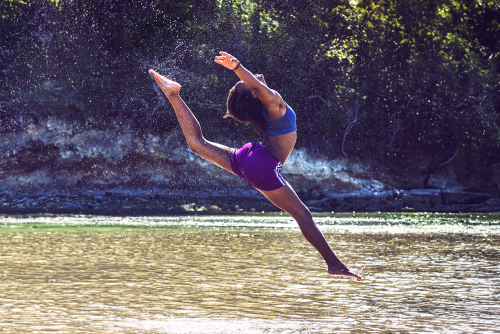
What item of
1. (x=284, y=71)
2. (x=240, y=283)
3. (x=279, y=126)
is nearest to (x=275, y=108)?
(x=279, y=126)

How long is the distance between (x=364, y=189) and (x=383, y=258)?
16194mm

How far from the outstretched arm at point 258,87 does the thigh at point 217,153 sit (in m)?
0.47

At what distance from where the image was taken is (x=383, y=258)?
32.3 ft

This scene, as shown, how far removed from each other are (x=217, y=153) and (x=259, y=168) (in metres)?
0.41

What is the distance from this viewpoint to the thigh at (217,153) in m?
5.29

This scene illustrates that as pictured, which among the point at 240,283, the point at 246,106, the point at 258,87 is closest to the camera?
the point at 258,87

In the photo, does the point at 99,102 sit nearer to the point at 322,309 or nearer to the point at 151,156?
the point at 151,156

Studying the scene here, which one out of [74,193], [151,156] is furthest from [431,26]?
[74,193]

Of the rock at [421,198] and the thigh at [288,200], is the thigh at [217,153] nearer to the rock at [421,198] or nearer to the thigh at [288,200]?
the thigh at [288,200]

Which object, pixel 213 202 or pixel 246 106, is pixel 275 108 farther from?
pixel 213 202

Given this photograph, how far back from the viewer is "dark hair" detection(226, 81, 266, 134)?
17.4 ft

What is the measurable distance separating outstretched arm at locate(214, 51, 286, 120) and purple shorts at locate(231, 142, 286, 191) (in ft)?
1.03

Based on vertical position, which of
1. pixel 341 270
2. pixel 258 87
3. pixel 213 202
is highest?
pixel 258 87

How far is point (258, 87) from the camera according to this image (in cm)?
488
